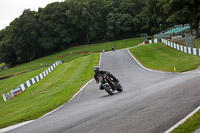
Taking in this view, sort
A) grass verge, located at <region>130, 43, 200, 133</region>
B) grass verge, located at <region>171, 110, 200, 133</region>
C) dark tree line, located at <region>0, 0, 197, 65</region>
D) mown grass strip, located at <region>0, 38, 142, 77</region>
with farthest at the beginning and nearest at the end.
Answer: dark tree line, located at <region>0, 0, 197, 65</region> → mown grass strip, located at <region>0, 38, 142, 77</region> → grass verge, located at <region>130, 43, 200, 133</region> → grass verge, located at <region>171, 110, 200, 133</region>

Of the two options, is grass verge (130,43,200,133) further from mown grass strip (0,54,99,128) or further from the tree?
the tree

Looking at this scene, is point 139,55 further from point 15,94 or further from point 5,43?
point 5,43

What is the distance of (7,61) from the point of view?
97.2m

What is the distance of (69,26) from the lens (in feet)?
326

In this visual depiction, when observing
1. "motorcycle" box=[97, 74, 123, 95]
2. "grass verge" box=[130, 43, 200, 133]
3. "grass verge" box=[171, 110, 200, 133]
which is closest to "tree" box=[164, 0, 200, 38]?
"grass verge" box=[130, 43, 200, 133]

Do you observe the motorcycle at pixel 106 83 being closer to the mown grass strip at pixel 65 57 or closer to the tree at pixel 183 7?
the tree at pixel 183 7

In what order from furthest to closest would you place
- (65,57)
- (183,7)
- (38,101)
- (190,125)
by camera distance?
(65,57), (183,7), (38,101), (190,125)

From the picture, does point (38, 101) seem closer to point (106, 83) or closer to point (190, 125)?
point (106, 83)

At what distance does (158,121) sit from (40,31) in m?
92.8

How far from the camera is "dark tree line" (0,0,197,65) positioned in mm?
92594

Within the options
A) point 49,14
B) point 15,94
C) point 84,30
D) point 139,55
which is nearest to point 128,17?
point 84,30

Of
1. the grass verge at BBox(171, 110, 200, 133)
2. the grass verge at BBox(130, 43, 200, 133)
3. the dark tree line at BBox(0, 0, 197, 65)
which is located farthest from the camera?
the dark tree line at BBox(0, 0, 197, 65)

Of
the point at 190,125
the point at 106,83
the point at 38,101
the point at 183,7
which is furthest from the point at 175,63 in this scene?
the point at 183,7

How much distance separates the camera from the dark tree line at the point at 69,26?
92.6 m
